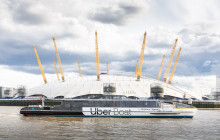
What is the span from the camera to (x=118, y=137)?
32.6m

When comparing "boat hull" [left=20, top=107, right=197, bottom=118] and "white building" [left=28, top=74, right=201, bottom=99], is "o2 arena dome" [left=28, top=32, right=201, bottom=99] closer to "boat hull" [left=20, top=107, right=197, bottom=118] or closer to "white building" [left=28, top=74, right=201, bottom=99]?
"white building" [left=28, top=74, right=201, bottom=99]

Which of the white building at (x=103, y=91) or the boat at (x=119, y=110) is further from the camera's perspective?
the white building at (x=103, y=91)

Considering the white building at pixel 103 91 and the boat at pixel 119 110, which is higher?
the white building at pixel 103 91

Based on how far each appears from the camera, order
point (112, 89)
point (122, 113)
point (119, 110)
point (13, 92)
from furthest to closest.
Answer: point (13, 92) → point (112, 89) → point (119, 110) → point (122, 113)

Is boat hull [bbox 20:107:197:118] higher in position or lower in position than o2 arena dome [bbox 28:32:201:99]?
lower

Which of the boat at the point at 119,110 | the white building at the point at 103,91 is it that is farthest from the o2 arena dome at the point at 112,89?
the boat at the point at 119,110

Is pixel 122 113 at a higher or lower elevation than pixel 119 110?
lower

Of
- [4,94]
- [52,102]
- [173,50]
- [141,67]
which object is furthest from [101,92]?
[4,94]

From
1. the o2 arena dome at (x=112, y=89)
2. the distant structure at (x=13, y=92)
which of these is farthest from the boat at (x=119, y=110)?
the distant structure at (x=13, y=92)

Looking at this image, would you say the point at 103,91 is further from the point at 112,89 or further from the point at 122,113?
the point at 122,113

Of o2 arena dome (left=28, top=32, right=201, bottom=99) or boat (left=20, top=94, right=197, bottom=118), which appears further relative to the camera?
o2 arena dome (left=28, top=32, right=201, bottom=99)

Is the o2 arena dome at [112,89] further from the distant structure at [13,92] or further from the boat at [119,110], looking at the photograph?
the boat at [119,110]

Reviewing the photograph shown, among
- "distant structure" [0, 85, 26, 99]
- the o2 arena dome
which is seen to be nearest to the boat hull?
the o2 arena dome

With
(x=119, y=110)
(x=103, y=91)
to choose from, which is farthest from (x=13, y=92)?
(x=119, y=110)
